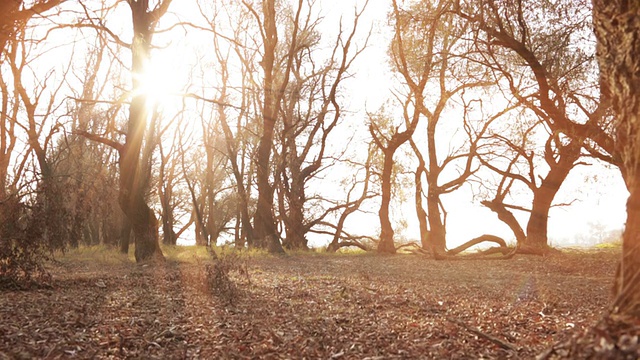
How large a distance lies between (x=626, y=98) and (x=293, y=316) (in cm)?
377

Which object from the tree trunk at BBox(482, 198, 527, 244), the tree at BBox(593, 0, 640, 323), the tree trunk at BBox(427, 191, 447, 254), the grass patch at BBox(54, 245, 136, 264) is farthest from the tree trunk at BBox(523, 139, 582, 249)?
the tree at BBox(593, 0, 640, 323)

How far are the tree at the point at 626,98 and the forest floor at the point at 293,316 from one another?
→ 17.9 inches

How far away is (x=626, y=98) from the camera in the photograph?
9.21 ft

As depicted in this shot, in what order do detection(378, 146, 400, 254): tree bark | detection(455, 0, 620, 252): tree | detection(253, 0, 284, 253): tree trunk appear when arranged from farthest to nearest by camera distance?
detection(378, 146, 400, 254): tree bark → detection(253, 0, 284, 253): tree trunk → detection(455, 0, 620, 252): tree

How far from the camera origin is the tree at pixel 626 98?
2.58 m

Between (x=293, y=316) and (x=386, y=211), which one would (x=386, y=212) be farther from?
(x=293, y=316)

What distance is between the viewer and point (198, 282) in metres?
7.99

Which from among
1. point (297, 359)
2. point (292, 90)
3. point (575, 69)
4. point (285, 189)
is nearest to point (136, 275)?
point (297, 359)

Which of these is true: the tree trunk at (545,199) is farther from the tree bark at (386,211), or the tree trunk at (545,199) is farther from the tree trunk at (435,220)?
the tree bark at (386,211)

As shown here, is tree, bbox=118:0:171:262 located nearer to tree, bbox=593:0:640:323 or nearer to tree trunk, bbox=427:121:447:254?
tree trunk, bbox=427:121:447:254

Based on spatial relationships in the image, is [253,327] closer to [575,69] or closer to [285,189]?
[575,69]

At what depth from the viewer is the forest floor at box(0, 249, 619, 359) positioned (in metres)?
4.08

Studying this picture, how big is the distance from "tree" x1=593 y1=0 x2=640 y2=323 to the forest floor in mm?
453

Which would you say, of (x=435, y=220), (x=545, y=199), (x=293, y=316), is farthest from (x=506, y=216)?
(x=293, y=316)
